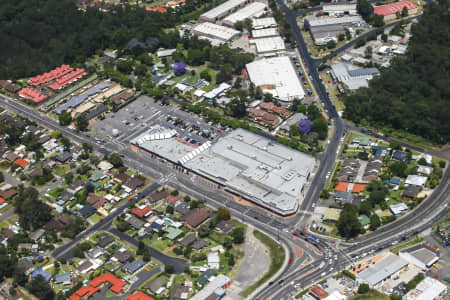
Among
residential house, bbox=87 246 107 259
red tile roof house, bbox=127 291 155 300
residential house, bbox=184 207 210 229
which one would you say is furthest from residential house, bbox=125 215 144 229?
red tile roof house, bbox=127 291 155 300

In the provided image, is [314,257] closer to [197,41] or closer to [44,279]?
[44,279]

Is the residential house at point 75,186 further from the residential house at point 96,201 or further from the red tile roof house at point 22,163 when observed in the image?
the red tile roof house at point 22,163

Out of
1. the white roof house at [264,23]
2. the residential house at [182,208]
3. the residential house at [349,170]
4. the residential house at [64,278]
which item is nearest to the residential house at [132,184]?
the residential house at [182,208]

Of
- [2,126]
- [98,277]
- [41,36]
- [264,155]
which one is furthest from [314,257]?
[41,36]

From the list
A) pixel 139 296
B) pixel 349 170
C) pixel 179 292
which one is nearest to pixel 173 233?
pixel 179 292

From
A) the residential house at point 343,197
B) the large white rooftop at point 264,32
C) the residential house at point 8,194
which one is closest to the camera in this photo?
the residential house at point 343,197

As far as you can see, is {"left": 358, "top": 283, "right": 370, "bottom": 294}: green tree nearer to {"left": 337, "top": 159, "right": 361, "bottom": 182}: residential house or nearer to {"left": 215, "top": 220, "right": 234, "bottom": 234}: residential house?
{"left": 215, "top": 220, "right": 234, "bottom": 234}: residential house

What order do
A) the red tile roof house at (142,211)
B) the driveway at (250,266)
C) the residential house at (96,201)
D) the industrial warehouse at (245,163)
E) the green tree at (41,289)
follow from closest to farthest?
the green tree at (41,289)
the driveway at (250,266)
the red tile roof house at (142,211)
the industrial warehouse at (245,163)
the residential house at (96,201)
